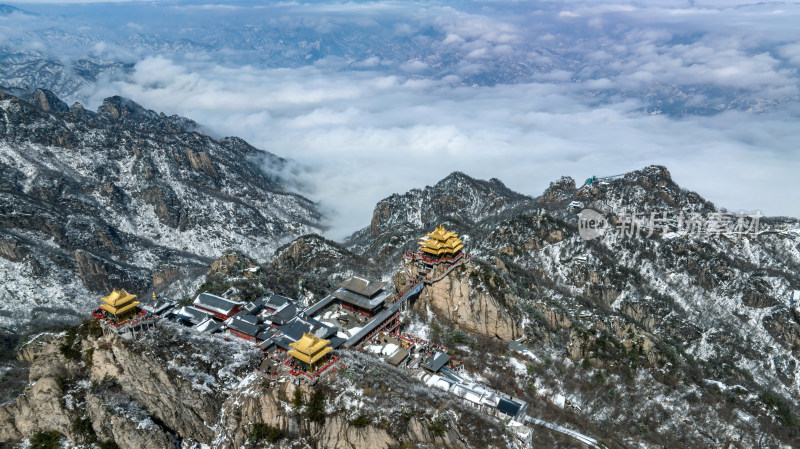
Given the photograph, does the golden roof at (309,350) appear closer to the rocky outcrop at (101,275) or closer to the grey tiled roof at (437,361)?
the grey tiled roof at (437,361)

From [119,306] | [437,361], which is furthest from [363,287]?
[119,306]

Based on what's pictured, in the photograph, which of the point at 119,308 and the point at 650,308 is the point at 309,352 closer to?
the point at 119,308

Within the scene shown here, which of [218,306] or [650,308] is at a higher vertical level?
[218,306]

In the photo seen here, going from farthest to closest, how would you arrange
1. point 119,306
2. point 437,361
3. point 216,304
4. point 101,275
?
1. point 101,275
2. point 216,304
3. point 437,361
4. point 119,306

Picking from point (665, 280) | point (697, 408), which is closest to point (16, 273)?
point (697, 408)

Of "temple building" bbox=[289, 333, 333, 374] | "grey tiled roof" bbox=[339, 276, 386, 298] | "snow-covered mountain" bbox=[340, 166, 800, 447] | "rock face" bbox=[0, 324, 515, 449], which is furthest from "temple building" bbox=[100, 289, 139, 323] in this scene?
"snow-covered mountain" bbox=[340, 166, 800, 447]

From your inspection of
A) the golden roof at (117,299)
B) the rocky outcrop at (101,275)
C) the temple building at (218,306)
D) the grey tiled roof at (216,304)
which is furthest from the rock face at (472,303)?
the rocky outcrop at (101,275)

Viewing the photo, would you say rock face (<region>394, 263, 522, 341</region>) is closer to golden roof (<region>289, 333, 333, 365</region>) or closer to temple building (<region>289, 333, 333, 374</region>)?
temple building (<region>289, 333, 333, 374</region>)
